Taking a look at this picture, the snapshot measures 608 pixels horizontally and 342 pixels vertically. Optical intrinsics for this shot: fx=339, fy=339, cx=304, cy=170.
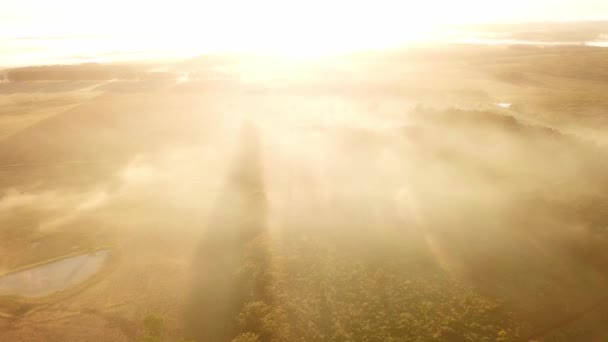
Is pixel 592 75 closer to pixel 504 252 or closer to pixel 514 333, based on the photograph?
pixel 504 252

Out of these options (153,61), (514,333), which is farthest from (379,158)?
(153,61)

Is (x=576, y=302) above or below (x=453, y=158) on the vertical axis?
below

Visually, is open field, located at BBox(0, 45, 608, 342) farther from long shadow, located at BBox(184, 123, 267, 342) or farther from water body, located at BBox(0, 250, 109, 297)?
water body, located at BBox(0, 250, 109, 297)

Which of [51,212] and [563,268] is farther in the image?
[51,212]

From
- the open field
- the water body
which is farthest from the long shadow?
the water body

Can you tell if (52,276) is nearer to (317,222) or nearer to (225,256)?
(225,256)

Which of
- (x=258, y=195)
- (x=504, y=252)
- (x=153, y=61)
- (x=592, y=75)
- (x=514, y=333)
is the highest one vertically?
(x=153, y=61)

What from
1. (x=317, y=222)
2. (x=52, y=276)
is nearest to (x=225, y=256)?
(x=317, y=222)
